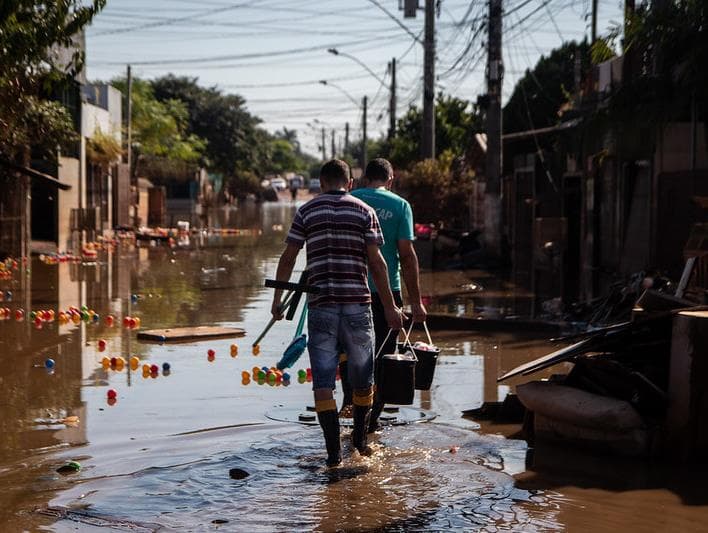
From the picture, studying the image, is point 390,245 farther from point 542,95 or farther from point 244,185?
point 244,185

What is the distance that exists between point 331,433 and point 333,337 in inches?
23.1

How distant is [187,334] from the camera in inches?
505

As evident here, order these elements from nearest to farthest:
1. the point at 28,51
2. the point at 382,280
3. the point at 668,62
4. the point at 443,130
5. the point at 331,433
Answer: the point at 331,433 < the point at 382,280 < the point at 28,51 < the point at 668,62 < the point at 443,130

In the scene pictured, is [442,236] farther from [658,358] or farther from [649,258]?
[658,358]

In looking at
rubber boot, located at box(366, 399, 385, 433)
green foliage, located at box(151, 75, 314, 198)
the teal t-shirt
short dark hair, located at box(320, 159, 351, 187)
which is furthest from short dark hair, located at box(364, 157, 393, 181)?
green foliage, located at box(151, 75, 314, 198)

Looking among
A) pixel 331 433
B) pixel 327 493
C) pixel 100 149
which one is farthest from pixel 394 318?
pixel 100 149

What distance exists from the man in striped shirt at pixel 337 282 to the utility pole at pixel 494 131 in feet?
59.6

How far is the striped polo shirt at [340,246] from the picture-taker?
7.06 metres

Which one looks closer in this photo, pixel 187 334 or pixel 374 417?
pixel 374 417

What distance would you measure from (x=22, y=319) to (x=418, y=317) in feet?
27.4

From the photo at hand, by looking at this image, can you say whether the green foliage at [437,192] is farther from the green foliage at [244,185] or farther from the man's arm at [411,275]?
the green foliage at [244,185]

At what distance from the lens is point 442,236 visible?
2898 cm

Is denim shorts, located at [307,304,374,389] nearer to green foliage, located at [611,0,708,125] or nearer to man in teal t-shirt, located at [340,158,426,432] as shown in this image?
man in teal t-shirt, located at [340,158,426,432]

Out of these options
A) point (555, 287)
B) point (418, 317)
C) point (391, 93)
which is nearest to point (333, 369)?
point (418, 317)
